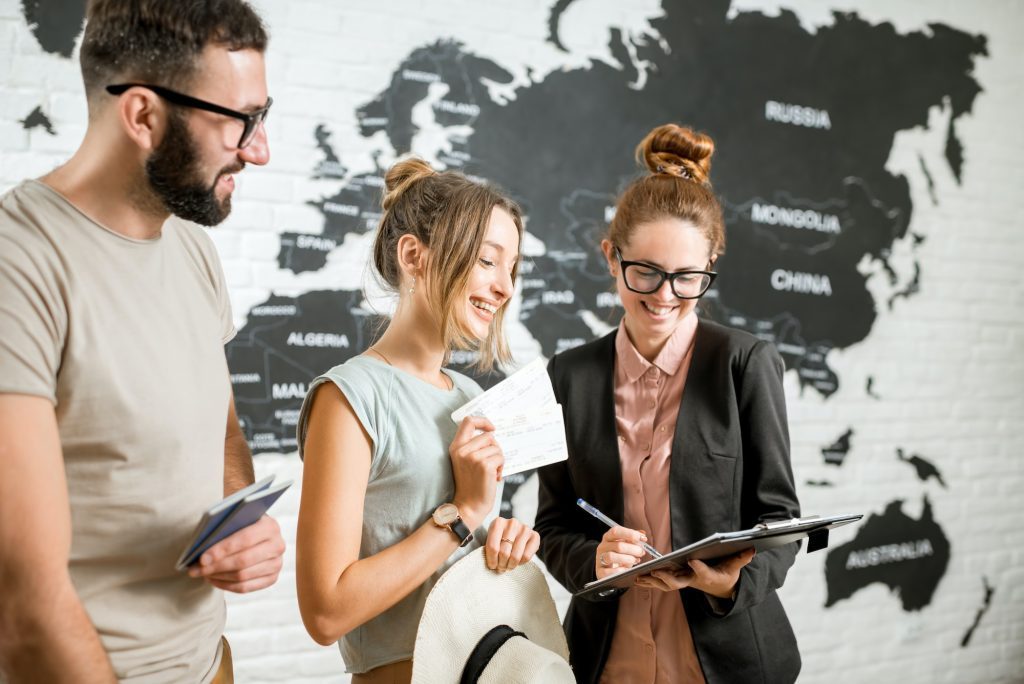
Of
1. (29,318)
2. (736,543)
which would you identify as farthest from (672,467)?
(29,318)

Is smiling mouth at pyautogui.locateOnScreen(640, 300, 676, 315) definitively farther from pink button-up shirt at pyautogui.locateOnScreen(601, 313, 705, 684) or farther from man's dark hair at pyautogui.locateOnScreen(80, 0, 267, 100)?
man's dark hair at pyautogui.locateOnScreen(80, 0, 267, 100)

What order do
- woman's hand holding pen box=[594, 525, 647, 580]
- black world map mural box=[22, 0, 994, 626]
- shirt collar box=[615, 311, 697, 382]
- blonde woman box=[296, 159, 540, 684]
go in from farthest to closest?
1. black world map mural box=[22, 0, 994, 626]
2. shirt collar box=[615, 311, 697, 382]
3. woman's hand holding pen box=[594, 525, 647, 580]
4. blonde woman box=[296, 159, 540, 684]

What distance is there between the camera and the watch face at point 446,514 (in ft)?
4.07

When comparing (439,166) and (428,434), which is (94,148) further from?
(439,166)

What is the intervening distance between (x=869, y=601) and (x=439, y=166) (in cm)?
254

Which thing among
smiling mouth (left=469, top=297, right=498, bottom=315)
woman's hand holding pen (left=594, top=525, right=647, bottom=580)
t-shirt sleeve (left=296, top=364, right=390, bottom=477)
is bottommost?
woman's hand holding pen (left=594, top=525, right=647, bottom=580)

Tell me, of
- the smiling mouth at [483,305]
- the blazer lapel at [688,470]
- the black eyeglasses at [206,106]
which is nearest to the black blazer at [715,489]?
Answer: the blazer lapel at [688,470]

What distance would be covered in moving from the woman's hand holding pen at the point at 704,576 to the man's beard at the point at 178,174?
94 cm

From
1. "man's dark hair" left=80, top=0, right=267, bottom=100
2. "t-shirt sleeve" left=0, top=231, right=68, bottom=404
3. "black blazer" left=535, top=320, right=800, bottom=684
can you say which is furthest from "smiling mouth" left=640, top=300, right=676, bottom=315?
"t-shirt sleeve" left=0, top=231, right=68, bottom=404

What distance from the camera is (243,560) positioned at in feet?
3.67

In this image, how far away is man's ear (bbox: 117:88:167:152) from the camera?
1048 millimetres

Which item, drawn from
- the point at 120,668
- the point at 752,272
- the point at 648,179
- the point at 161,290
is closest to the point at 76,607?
the point at 120,668

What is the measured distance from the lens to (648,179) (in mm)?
1731

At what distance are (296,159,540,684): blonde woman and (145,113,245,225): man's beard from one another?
1.03 feet
